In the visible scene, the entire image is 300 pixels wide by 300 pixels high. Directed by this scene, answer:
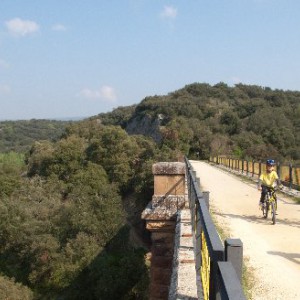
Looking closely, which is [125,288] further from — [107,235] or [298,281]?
[298,281]

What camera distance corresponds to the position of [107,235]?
1083 inches

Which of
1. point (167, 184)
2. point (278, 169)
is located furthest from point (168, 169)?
point (278, 169)

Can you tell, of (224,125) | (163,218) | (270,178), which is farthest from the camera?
(224,125)

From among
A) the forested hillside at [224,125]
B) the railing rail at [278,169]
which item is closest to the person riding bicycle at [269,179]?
the railing rail at [278,169]

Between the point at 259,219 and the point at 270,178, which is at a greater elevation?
the point at 270,178

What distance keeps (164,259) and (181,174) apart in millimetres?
1448

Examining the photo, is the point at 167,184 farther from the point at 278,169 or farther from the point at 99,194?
the point at 99,194

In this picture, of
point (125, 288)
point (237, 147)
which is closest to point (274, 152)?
point (237, 147)

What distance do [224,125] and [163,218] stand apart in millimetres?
65379

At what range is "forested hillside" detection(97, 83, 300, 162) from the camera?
5284cm

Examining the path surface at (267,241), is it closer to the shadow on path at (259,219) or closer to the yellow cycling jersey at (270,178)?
the shadow on path at (259,219)

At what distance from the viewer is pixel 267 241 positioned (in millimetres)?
7668

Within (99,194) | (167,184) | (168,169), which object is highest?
(168,169)

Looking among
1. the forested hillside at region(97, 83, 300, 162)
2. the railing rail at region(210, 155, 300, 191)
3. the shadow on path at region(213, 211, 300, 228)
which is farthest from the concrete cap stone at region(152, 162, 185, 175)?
the forested hillside at region(97, 83, 300, 162)
